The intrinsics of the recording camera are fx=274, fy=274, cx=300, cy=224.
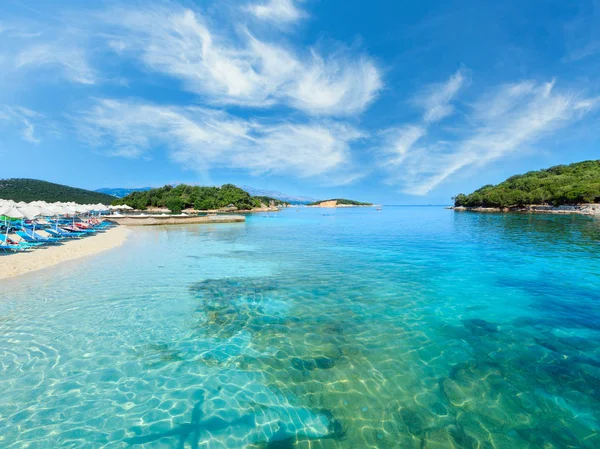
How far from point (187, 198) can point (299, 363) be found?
96400mm

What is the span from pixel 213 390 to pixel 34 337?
498 centimetres

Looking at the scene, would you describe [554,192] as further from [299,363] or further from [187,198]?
[187,198]

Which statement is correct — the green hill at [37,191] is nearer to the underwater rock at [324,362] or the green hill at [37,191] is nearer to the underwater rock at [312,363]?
the underwater rock at [312,363]

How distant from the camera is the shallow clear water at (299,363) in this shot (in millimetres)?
3986

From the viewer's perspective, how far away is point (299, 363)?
5.60m

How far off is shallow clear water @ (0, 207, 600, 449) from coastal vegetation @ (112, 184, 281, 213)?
8213 cm

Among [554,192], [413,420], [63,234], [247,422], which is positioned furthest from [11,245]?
[554,192]

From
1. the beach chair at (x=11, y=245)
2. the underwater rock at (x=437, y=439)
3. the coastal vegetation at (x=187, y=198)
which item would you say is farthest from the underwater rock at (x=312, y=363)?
the coastal vegetation at (x=187, y=198)

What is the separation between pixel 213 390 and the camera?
4820mm

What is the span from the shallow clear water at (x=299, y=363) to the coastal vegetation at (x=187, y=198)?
82.1 m

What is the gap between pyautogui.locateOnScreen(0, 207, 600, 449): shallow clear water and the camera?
157 inches

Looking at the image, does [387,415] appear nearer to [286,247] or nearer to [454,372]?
[454,372]

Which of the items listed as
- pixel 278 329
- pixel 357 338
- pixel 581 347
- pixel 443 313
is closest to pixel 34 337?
pixel 278 329

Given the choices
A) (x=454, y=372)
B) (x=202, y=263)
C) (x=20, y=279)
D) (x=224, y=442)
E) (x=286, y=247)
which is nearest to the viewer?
(x=224, y=442)
